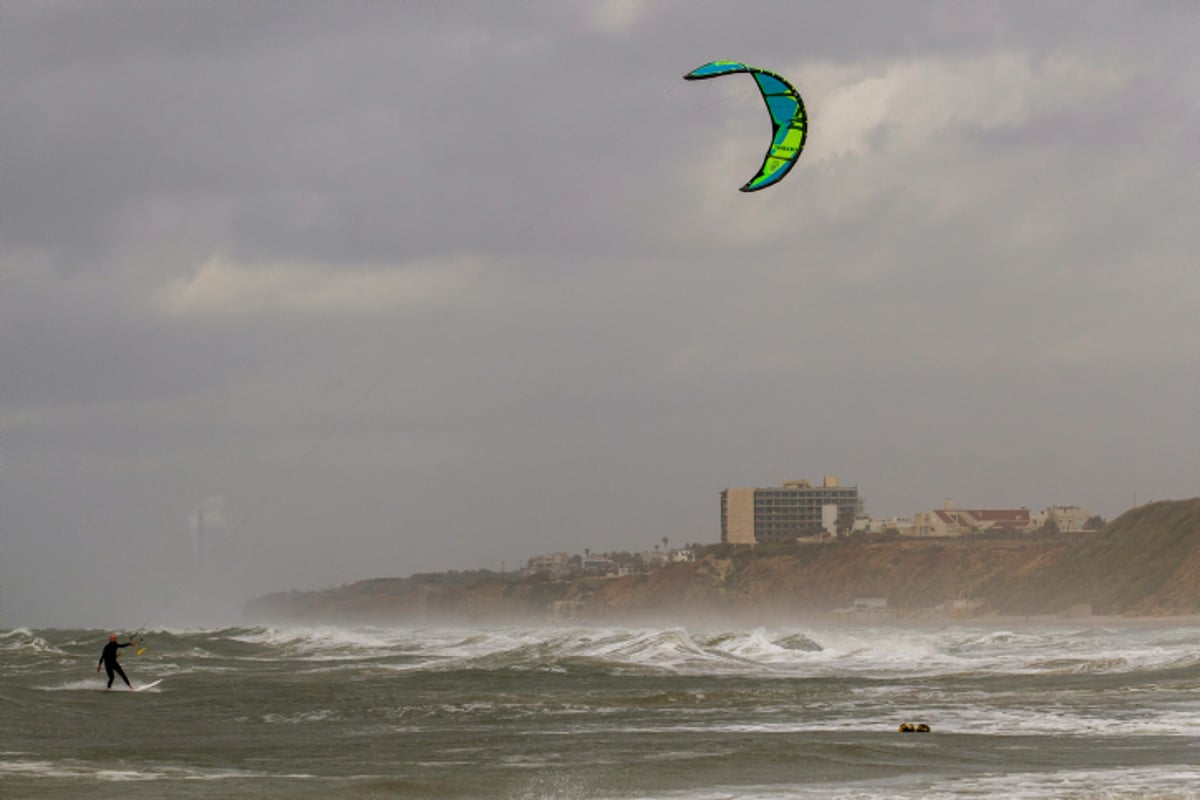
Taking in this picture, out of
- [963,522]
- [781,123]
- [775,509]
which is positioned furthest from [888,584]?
[781,123]

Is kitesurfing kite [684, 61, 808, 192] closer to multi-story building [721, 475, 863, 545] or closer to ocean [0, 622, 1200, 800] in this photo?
ocean [0, 622, 1200, 800]

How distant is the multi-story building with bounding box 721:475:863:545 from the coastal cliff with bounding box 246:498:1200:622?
24310mm

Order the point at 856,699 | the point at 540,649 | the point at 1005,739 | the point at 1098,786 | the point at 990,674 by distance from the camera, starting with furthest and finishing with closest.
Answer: the point at 540,649 → the point at 990,674 → the point at 856,699 → the point at 1005,739 → the point at 1098,786

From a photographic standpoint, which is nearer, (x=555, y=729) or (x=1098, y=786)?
(x=1098, y=786)

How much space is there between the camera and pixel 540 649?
100 ft

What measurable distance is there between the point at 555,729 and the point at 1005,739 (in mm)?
4702

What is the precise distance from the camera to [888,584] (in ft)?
303

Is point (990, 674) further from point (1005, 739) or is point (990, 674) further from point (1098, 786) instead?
point (1098, 786)

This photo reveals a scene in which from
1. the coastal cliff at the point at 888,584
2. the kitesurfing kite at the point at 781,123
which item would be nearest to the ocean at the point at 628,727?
the kitesurfing kite at the point at 781,123

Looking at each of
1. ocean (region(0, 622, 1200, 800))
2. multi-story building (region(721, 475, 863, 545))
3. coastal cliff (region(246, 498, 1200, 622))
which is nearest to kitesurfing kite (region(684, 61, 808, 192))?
ocean (region(0, 622, 1200, 800))

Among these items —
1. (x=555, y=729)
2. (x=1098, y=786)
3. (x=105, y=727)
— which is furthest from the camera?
(x=105, y=727)

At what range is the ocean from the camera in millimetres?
10945

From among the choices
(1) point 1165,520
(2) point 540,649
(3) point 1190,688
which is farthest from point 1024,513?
(3) point 1190,688

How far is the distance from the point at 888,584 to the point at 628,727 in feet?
263
